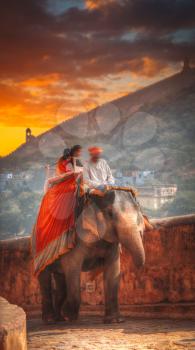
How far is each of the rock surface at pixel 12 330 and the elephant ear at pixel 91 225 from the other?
257 cm

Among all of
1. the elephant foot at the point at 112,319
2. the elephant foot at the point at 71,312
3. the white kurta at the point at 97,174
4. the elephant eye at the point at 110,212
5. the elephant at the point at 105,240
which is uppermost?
the white kurta at the point at 97,174

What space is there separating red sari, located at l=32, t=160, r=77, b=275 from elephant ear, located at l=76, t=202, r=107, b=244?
0.30 ft

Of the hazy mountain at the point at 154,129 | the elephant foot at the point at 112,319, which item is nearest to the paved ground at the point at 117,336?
the elephant foot at the point at 112,319

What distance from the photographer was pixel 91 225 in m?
6.30

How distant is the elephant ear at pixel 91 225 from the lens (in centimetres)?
626

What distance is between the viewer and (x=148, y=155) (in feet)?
133

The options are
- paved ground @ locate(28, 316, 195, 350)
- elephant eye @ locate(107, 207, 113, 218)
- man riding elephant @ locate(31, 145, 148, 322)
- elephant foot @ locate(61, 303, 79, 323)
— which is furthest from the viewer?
elephant foot @ locate(61, 303, 79, 323)

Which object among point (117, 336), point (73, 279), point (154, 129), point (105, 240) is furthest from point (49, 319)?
point (154, 129)

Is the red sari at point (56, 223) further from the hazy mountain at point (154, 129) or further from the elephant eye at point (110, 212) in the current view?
the hazy mountain at point (154, 129)

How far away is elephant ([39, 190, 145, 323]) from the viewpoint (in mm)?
6137

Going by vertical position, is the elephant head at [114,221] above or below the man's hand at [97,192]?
below

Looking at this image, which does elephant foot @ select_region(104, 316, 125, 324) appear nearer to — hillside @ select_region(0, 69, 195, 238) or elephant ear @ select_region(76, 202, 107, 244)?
elephant ear @ select_region(76, 202, 107, 244)

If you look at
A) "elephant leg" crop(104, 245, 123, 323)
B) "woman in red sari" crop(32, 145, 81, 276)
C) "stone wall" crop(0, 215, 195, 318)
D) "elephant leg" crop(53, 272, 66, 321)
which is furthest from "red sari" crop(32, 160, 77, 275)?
"stone wall" crop(0, 215, 195, 318)

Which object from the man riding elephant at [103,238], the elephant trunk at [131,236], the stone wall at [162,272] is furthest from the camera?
the stone wall at [162,272]
